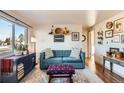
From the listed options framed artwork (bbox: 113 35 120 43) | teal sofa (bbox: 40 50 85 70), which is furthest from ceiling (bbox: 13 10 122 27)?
teal sofa (bbox: 40 50 85 70)

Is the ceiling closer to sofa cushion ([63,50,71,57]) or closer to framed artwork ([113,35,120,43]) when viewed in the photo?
framed artwork ([113,35,120,43])

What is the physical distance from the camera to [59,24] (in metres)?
7.03

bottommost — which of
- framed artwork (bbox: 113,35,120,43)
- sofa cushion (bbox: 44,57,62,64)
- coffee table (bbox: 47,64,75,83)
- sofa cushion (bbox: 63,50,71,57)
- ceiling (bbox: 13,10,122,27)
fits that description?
coffee table (bbox: 47,64,75,83)

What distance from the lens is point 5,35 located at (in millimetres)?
4227

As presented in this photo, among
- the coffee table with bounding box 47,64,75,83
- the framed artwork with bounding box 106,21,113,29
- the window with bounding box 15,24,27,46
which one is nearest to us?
the coffee table with bounding box 47,64,75,83

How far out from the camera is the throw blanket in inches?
136

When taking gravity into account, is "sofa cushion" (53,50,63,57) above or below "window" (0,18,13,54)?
below

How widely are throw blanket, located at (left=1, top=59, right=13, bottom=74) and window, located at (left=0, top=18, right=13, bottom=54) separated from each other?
0.55 meters

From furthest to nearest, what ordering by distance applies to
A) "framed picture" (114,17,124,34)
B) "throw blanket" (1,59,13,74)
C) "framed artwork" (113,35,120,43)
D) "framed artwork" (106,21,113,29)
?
"framed artwork" (106,21,113,29) → "framed artwork" (113,35,120,43) → "framed picture" (114,17,124,34) → "throw blanket" (1,59,13,74)

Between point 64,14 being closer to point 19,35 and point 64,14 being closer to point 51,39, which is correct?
point 19,35

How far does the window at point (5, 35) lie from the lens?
3.98 meters

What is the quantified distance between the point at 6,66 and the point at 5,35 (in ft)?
3.96
